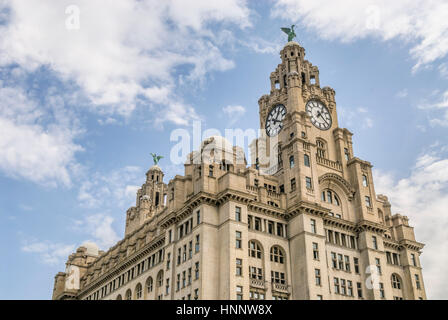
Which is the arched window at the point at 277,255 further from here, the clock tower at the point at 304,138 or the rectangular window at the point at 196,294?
the rectangular window at the point at 196,294

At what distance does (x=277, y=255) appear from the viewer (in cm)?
7075

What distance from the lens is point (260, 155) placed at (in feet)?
291

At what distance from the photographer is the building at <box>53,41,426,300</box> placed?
219 feet

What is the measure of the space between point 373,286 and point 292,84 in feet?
117

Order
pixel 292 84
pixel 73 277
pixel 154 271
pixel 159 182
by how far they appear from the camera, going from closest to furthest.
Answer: pixel 154 271 < pixel 292 84 < pixel 73 277 < pixel 159 182

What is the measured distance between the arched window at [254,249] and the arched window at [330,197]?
15946 millimetres

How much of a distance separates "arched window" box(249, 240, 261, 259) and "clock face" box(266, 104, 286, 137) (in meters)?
23.9

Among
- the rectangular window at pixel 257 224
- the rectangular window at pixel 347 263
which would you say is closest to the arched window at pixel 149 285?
the rectangular window at pixel 257 224

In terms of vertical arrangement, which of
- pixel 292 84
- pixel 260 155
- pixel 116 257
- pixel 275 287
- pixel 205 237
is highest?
pixel 292 84

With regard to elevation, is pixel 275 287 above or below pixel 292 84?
below

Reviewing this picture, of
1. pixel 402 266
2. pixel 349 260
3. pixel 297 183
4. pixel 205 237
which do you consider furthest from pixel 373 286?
pixel 205 237

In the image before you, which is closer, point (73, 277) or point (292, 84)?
point (292, 84)
